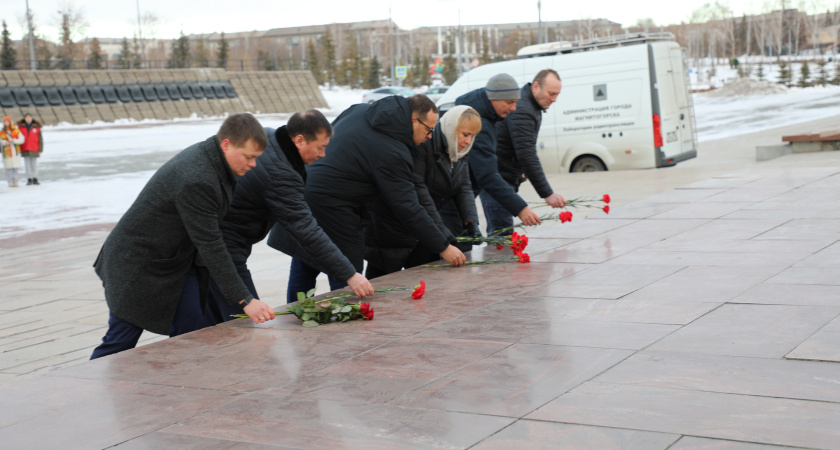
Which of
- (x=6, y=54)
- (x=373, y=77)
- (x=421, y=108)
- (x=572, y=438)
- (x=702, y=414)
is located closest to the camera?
(x=572, y=438)

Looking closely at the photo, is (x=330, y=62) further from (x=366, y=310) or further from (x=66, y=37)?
(x=366, y=310)

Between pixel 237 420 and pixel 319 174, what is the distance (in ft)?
8.40

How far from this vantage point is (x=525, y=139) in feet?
23.3

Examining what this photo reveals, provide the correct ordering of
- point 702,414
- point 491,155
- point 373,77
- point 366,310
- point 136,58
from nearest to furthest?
point 702,414 → point 366,310 → point 491,155 → point 136,58 → point 373,77

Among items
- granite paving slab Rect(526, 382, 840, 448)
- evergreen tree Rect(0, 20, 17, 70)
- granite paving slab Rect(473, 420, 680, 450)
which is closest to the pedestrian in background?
granite paving slab Rect(526, 382, 840, 448)

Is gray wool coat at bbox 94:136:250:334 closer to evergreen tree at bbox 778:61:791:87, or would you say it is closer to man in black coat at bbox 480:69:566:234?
man in black coat at bbox 480:69:566:234

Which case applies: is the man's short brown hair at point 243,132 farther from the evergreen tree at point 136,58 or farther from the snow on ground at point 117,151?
the evergreen tree at point 136,58

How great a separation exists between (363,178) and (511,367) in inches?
83.7

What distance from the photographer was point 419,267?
634 centimetres

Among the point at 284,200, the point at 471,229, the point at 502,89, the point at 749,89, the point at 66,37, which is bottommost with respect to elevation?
the point at 471,229

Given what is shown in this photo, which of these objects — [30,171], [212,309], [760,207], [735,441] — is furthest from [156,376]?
[30,171]

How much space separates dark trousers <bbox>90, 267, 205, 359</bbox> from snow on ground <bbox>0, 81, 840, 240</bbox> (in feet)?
30.0

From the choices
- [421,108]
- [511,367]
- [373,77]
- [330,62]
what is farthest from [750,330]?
[330,62]

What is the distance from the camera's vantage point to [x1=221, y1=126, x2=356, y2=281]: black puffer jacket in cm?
472
